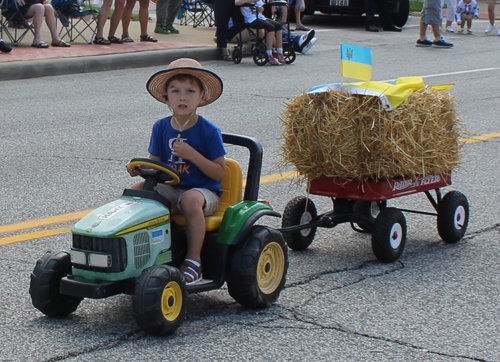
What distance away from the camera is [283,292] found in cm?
405

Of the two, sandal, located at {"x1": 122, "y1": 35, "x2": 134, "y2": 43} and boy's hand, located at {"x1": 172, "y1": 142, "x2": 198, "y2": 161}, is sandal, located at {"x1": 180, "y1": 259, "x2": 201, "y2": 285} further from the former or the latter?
sandal, located at {"x1": 122, "y1": 35, "x2": 134, "y2": 43}

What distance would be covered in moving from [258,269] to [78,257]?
0.86 m

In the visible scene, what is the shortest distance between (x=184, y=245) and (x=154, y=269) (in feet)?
1.48

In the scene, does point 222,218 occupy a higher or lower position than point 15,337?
higher

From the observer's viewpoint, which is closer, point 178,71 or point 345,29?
point 178,71

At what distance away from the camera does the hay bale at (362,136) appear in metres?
4.51

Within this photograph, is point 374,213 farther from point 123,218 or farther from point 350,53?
point 123,218

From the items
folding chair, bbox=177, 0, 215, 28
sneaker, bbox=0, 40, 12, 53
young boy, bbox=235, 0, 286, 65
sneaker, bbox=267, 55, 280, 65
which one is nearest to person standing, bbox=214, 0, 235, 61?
young boy, bbox=235, 0, 286, 65

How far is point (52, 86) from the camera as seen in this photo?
1095 centimetres

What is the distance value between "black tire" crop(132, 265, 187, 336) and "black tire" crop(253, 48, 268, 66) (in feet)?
33.2

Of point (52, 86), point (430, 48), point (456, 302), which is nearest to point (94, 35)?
point (52, 86)

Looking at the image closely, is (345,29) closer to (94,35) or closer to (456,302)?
(94,35)

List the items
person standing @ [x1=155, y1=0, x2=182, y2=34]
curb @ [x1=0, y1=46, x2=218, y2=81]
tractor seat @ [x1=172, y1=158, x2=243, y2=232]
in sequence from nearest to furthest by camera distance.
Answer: tractor seat @ [x1=172, y1=158, x2=243, y2=232]
curb @ [x1=0, y1=46, x2=218, y2=81]
person standing @ [x1=155, y1=0, x2=182, y2=34]

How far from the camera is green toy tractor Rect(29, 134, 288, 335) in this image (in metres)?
3.35
